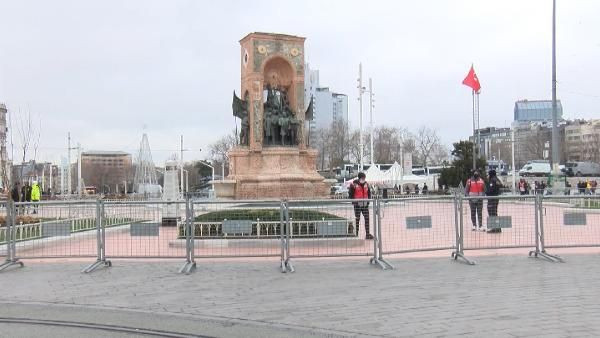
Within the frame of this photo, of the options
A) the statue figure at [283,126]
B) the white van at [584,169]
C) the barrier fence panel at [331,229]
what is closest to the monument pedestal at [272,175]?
the statue figure at [283,126]

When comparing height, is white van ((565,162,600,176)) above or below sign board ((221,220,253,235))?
above

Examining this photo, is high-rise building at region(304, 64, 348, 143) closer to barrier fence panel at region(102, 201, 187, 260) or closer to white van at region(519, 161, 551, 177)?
white van at region(519, 161, 551, 177)

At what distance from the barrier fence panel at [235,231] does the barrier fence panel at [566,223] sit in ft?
17.9

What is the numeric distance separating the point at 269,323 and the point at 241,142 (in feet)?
75.9

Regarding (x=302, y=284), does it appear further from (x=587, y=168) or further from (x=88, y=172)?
(x=88, y=172)

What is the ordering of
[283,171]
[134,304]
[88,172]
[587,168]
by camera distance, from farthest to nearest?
[88,172] < [587,168] < [283,171] < [134,304]

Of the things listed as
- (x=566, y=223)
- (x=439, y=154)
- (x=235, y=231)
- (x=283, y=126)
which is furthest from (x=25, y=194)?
(x=439, y=154)

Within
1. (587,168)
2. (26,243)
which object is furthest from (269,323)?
(587,168)

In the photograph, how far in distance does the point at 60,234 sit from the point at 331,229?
17.5 feet

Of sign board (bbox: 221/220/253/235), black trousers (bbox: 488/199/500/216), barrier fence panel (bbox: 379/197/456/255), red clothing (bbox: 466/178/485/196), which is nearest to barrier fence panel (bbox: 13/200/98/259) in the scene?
sign board (bbox: 221/220/253/235)

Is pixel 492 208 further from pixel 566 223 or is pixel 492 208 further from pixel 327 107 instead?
pixel 327 107

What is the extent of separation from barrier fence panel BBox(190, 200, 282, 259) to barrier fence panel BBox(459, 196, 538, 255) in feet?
12.4

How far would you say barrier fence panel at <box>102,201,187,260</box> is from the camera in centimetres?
1192

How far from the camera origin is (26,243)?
12.8 metres
